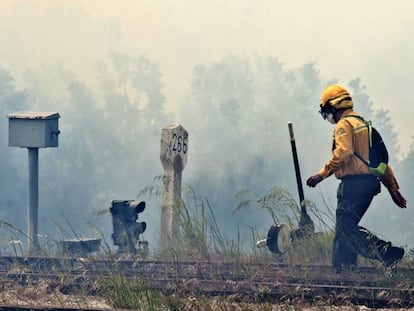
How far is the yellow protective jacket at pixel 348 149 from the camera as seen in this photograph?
8062 millimetres

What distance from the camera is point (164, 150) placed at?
11.6 m

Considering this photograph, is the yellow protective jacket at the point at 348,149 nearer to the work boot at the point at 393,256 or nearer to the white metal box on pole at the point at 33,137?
the work boot at the point at 393,256

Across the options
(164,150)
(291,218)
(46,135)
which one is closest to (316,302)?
(291,218)

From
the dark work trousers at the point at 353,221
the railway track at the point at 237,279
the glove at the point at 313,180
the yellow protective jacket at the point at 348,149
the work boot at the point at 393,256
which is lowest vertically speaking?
the railway track at the point at 237,279

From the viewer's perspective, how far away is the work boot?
7863 millimetres

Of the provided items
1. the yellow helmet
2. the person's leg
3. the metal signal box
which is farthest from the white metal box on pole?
the person's leg

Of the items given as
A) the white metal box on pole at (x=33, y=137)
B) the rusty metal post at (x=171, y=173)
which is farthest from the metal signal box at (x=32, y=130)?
the rusty metal post at (x=171, y=173)

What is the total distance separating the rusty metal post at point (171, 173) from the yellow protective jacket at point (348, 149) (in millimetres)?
3254

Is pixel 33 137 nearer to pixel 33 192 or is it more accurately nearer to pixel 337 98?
pixel 33 192

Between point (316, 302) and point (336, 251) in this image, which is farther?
point (336, 251)

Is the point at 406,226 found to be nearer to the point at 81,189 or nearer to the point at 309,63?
the point at 309,63

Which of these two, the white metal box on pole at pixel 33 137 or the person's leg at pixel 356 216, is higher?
the white metal box on pole at pixel 33 137

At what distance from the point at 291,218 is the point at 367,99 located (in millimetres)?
53241

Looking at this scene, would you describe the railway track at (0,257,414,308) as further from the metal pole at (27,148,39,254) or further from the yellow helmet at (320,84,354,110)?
the metal pole at (27,148,39,254)
